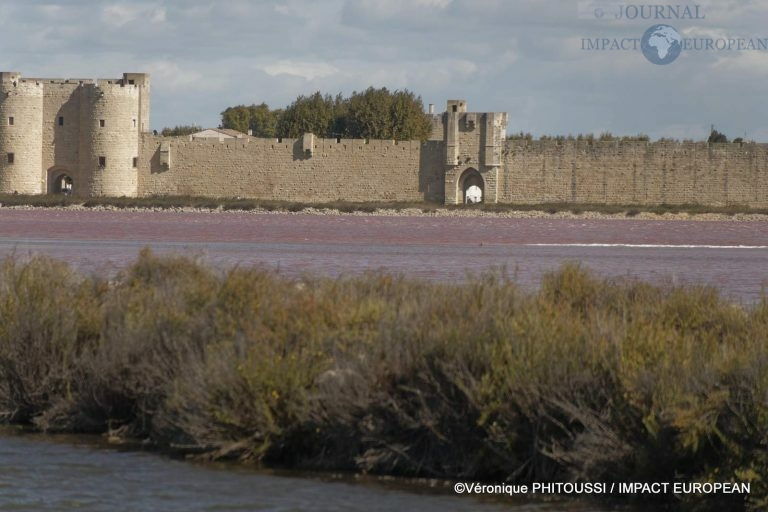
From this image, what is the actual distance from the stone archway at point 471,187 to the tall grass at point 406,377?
113 feet

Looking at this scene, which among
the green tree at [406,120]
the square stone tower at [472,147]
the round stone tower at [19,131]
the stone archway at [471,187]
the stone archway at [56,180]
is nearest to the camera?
the square stone tower at [472,147]

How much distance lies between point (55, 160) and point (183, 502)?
38.5 meters

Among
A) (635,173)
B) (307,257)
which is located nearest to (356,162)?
(635,173)

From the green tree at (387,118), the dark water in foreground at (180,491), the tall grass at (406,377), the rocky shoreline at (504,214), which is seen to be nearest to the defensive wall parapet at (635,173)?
the rocky shoreline at (504,214)

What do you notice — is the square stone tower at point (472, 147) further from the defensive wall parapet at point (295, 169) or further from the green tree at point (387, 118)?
the green tree at point (387, 118)

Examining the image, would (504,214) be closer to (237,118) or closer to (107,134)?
(107,134)

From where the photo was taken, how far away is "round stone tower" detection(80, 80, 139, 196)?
43.5 meters

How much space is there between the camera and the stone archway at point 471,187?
44.2m

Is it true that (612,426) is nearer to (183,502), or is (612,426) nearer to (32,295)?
(183,502)

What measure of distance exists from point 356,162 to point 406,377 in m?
37.1

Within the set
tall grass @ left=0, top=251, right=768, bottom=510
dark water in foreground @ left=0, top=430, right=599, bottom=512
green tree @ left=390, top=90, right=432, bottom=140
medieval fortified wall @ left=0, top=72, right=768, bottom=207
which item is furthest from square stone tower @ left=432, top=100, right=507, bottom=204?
dark water in foreground @ left=0, top=430, right=599, bottom=512

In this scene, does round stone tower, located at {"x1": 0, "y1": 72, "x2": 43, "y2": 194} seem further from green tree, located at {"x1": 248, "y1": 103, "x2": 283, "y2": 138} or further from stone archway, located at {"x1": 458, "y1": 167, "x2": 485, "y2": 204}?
green tree, located at {"x1": 248, "y1": 103, "x2": 283, "y2": 138}

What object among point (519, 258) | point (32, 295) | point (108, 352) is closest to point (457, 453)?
point (108, 352)

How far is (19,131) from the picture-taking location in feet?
143
